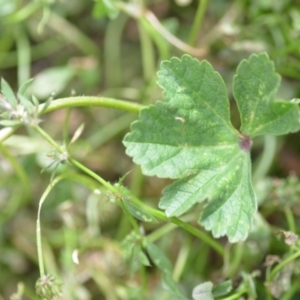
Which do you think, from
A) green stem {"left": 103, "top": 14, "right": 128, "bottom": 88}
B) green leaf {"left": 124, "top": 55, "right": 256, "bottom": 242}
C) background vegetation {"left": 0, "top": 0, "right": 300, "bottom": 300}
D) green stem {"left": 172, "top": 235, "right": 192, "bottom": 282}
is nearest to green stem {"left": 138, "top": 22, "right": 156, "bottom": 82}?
background vegetation {"left": 0, "top": 0, "right": 300, "bottom": 300}

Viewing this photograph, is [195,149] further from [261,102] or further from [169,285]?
[169,285]

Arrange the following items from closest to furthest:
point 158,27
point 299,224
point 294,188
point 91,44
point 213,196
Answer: point 213,196 → point 294,188 → point 299,224 → point 158,27 → point 91,44

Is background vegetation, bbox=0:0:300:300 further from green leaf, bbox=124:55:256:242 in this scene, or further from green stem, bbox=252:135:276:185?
green leaf, bbox=124:55:256:242

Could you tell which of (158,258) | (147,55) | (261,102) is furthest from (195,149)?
(147,55)

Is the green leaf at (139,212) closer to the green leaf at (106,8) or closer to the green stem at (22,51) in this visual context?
the green leaf at (106,8)

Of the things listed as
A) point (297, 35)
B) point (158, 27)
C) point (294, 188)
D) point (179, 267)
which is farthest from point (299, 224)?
point (158, 27)

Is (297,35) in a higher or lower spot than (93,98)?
lower

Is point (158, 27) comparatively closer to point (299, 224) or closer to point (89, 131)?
point (89, 131)
